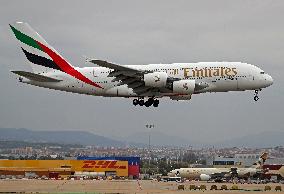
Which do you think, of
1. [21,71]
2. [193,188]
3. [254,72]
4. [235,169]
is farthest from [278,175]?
[21,71]

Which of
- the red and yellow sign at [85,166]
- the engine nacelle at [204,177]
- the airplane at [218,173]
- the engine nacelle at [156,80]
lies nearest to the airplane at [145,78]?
the engine nacelle at [156,80]

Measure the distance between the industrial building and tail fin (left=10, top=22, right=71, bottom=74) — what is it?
8980cm

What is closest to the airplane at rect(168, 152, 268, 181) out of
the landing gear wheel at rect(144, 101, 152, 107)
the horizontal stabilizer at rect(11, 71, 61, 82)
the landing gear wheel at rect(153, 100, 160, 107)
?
the landing gear wheel at rect(153, 100, 160, 107)

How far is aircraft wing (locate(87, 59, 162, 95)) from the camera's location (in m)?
78.3

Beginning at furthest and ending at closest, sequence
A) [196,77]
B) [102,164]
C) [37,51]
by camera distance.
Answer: [102,164], [37,51], [196,77]

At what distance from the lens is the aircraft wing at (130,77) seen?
78312mm

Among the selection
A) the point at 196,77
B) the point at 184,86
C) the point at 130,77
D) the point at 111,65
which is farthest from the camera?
the point at 130,77

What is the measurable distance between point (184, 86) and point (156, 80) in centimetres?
395

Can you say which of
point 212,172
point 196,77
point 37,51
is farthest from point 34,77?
point 212,172

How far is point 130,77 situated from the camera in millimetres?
80812

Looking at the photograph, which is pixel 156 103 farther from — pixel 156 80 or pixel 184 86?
pixel 184 86

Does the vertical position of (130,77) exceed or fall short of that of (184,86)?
it exceeds it

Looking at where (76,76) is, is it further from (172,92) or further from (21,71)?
(172,92)

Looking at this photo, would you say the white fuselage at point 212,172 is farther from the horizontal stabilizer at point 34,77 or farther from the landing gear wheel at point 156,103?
the horizontal stabilizer at point 34,77
